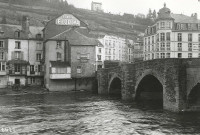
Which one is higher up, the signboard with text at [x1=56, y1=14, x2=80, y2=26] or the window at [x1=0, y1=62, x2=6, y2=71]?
the signboard with text at [x1=56, y1=14, x2=80, y2=26]

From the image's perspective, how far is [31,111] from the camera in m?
32.6

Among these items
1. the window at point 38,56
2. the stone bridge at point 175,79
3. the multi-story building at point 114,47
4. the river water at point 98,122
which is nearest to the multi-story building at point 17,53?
the window at point 38,56

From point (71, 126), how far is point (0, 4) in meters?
103

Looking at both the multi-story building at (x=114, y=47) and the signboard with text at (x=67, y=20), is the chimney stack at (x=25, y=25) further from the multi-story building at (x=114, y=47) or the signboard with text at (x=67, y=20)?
the multi-story building at (x=114, y=47)

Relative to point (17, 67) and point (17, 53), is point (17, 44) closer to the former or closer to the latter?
point (17, 53)

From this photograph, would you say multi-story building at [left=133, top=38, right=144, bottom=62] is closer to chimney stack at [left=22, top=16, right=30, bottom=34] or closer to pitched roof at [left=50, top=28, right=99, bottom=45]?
pitched roof at [left=50, top=28, right=99, bottom=45]

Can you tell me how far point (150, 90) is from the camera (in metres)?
43.9

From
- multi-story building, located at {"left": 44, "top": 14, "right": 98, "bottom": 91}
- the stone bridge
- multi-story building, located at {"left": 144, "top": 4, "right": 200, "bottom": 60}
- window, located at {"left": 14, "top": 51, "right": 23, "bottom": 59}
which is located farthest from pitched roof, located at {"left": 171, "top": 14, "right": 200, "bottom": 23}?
window, located at {"left": 14, "top": 51, "right": 23, "bottom": 59}

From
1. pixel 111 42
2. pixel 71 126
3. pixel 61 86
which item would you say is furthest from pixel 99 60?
pixel 71 126

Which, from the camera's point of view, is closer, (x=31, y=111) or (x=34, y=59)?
(x=31, y=111)

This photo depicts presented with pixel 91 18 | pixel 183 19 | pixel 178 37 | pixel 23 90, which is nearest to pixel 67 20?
pixel 23 90

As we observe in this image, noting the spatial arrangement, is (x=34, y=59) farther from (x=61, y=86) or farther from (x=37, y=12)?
(x=37, y=12)

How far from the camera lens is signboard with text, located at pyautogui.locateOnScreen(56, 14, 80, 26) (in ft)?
219

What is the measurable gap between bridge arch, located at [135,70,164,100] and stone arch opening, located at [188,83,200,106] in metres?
8.37
